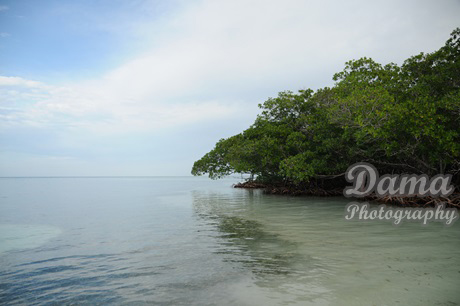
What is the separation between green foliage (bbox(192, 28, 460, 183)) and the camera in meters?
10.3

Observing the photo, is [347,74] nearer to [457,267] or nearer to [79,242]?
[457,267]

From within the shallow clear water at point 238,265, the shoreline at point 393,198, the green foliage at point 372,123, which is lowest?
the shallow clear water at point 238,265

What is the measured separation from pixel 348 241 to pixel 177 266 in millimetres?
3613

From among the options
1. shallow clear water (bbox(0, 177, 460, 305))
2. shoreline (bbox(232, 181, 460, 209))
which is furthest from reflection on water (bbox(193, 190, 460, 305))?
shoreline (bbox(232, 181, 460, 209))

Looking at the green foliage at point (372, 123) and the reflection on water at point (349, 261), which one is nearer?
the reflection on water at point (349, 261)

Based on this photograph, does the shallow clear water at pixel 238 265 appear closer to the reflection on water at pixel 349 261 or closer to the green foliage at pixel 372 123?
the reflection on water at pixel 349 261

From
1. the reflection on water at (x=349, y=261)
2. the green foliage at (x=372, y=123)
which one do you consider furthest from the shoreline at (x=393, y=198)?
the reflection on water at (x=349, y=261)

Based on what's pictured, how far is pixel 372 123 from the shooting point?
438 inches

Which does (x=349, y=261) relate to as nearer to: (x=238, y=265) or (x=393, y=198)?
(x=238, y=265)

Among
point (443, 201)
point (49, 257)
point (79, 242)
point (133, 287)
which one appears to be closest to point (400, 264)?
point (133, 287)

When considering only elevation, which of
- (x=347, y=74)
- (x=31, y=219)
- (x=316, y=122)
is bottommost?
(x=31, y=219)

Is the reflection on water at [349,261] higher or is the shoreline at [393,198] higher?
the shoreline at [393,198]

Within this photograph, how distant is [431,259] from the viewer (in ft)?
16.1

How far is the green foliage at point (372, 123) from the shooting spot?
10.3m
